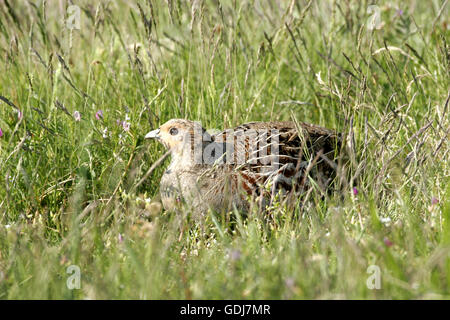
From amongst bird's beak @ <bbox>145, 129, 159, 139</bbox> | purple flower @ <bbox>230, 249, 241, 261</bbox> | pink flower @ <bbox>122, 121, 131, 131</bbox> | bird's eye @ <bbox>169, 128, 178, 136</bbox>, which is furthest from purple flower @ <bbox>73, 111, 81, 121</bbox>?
purple flower @ <bbox>230, 249, 241, 261</bbox>

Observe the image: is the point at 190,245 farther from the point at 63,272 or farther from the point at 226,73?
the point at 226,73

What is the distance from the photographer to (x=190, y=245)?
3.20 m

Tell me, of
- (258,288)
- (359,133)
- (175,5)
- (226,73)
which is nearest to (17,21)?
(175,5)

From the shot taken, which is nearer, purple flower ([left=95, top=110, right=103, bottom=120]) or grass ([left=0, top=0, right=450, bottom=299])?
grass ([left=0, top=0, right=450, bottom=299])

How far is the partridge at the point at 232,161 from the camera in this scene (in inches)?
136

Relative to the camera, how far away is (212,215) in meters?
2.83

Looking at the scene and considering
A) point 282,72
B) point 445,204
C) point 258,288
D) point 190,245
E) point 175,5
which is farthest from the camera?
point 282,72

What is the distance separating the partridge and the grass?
147mm

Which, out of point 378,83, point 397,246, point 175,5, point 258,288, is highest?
point 175,5

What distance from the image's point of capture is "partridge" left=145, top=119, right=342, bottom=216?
11.3 ft

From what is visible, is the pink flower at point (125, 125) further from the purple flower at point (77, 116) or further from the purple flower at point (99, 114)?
the purple flower at point (77, 116)

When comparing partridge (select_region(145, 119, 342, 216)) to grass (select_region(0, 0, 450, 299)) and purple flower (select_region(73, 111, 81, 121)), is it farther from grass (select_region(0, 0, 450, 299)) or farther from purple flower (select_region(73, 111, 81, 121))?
purple flower (select_region(73, 111, 81, 121))

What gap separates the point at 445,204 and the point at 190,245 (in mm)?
1292

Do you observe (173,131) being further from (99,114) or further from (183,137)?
(99,114)
